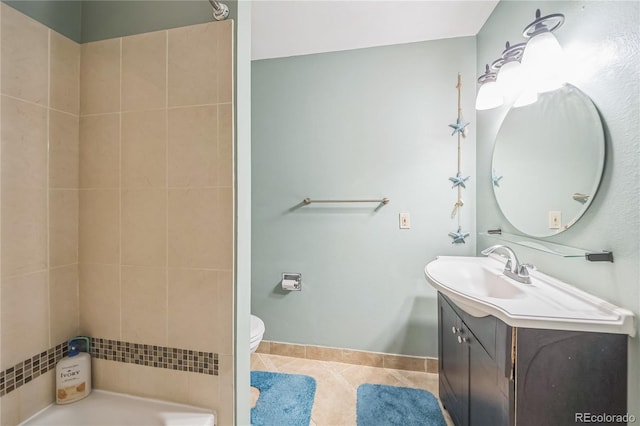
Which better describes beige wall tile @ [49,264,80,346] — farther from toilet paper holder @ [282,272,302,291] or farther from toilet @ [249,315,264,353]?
toilet paper holder @ [282,272,302,291]

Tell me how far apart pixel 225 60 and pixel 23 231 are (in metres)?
0.86

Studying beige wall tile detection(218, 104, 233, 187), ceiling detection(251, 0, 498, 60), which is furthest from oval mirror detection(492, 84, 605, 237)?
beige wall tile detection(218, 104, 233, 187)

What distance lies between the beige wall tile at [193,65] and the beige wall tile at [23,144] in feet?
1.41

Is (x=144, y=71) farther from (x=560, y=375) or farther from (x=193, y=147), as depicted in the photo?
(x=560, y=375)

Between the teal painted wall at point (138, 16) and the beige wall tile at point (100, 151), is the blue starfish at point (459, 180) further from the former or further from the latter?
the beige wall tile at point (100, 151)

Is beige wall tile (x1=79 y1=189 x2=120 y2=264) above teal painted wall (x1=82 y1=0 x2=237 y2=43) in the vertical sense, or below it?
below

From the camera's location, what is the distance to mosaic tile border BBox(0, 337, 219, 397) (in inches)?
32.4

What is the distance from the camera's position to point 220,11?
2.72 feet

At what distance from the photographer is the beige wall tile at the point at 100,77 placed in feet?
3.08

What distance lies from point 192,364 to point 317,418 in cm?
100

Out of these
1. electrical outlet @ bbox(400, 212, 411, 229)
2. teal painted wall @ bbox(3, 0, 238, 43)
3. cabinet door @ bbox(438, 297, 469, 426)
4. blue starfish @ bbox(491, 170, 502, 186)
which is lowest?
cabinet door @ bbox(438, 297, 469, 426)

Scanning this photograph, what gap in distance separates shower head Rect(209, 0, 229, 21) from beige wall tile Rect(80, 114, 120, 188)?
1.68 feet

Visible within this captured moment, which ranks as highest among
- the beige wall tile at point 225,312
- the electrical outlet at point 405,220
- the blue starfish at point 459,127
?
the blue starfish at point 459,127

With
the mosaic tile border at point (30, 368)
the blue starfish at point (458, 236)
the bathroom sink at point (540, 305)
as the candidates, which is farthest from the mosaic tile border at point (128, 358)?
the blue starfish at point (458, 236)
